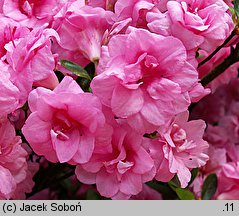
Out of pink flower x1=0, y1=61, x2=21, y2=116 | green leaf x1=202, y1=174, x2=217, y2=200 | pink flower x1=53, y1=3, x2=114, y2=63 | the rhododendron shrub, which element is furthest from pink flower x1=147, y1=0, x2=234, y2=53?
green leaf x1=202, y1=174, x2=217, y2=200

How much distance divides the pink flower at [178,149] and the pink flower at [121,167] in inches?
0.8

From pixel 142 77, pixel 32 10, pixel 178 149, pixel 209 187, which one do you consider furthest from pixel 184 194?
pixel 32 10

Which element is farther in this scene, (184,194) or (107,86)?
(184,194)

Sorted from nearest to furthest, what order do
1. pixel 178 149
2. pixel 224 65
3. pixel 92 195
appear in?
pixel 178 149
pixel 224 65
pixel 92 195

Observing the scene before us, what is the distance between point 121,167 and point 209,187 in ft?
1.16

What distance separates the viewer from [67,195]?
52.4 inches

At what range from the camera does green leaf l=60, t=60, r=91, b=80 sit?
90cm

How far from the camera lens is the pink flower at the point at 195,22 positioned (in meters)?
0.87

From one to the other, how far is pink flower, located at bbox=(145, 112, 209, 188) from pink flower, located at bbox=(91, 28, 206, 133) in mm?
52

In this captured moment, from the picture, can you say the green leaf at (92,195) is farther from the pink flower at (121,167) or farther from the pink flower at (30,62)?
the pink flower at (30,62)

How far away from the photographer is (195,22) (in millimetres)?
A: 880

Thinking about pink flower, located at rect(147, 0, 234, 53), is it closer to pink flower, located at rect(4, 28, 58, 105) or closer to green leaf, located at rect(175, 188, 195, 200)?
pink flower, located at rect(4, 28, 58, 105)

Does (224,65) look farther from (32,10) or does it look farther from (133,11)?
(32,10)
